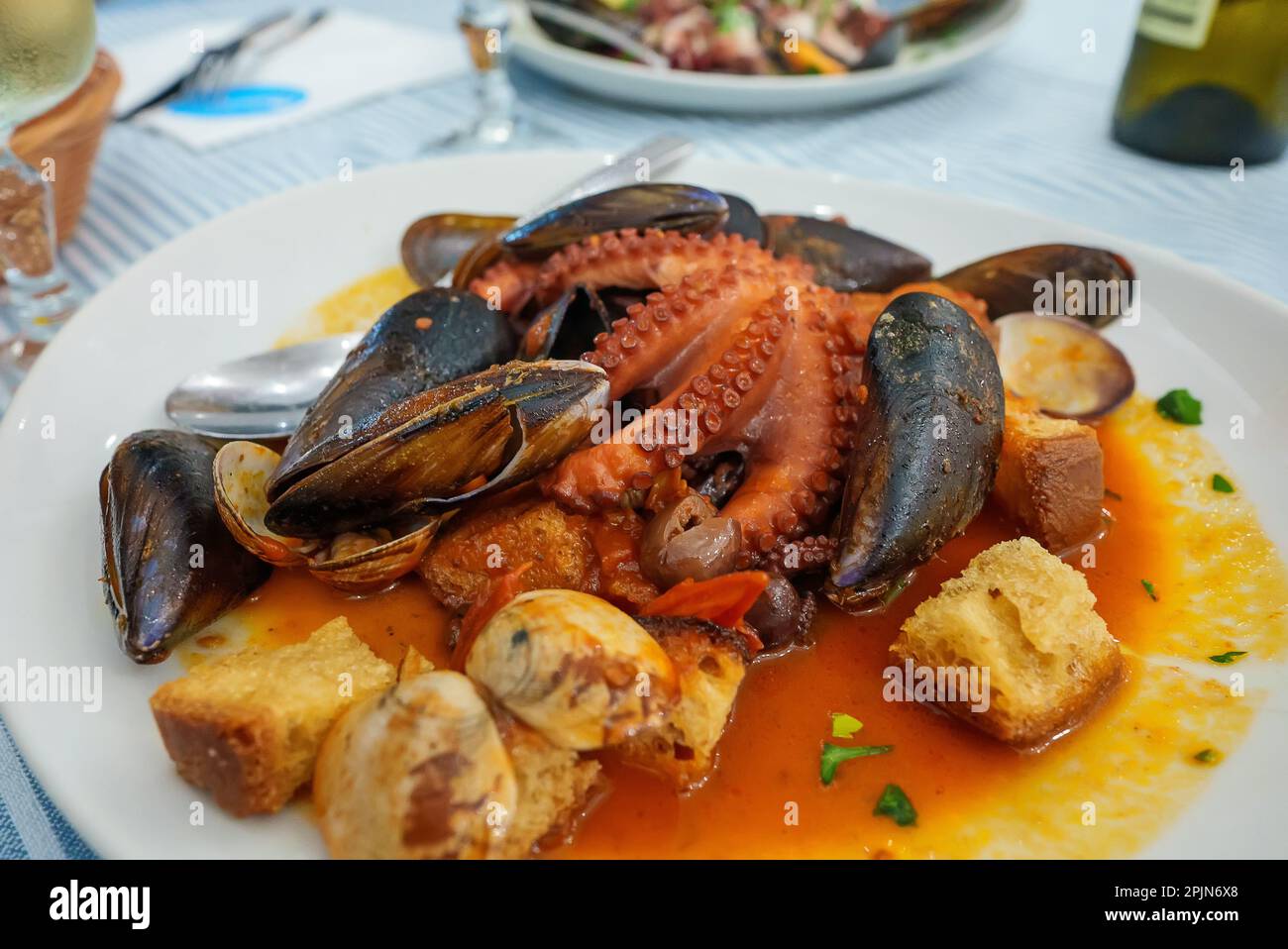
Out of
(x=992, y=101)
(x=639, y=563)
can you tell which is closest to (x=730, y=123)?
(x=992, y=101)

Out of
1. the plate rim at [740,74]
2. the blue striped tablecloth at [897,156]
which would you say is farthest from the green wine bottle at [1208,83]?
the plate rim at [740,74]

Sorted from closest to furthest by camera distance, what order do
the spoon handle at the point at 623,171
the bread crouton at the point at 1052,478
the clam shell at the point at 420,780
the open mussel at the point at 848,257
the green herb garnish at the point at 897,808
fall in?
the clam shell at the point at 420,780 < the green herb garnish at the point at 897,808 < the bread crouton at the point at 1052,478 < the open mussel at the point at 848,257 < the spoon handle at the point at 623,171

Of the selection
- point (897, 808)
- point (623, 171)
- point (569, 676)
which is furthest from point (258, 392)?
point (897, 808)

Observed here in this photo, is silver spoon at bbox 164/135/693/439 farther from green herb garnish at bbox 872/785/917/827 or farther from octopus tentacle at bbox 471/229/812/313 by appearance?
green herb garnish at bbox 872/785/917/827

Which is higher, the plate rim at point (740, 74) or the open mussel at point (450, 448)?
the plate rim at point (740, 74)

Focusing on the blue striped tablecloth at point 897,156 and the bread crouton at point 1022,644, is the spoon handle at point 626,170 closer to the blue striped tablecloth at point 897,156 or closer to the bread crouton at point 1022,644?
the blue striped tablecloth at point 897,156

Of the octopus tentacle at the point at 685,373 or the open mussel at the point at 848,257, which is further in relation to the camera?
the open mussel at the point at 848,257
